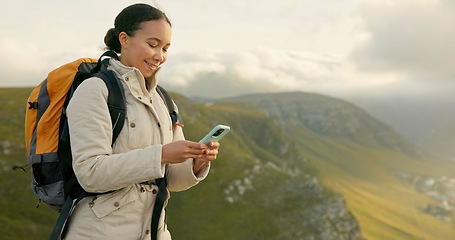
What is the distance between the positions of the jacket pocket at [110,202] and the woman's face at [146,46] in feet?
4.58

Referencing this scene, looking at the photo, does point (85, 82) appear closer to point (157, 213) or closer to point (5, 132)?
point (157, 213)

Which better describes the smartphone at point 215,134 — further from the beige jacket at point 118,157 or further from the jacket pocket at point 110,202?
the jacket pocket at point 110,202

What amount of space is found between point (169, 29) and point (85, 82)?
1.18 metres

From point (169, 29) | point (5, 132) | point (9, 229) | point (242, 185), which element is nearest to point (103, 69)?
point (169, 29)

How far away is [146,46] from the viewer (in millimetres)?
5211

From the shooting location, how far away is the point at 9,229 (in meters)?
97.8

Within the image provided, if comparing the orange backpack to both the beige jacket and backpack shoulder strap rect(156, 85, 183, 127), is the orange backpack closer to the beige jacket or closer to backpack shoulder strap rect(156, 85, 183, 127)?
the beige jacket

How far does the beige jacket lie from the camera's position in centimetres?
461

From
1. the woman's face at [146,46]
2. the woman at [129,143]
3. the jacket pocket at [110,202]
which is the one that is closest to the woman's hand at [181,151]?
the woman at [129,143]

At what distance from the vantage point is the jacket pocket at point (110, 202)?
4.90 metres

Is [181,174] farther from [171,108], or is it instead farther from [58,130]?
[58,130]

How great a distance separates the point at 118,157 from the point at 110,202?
2.12 feet

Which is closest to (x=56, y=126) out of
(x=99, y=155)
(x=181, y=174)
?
(x=99, y=155)

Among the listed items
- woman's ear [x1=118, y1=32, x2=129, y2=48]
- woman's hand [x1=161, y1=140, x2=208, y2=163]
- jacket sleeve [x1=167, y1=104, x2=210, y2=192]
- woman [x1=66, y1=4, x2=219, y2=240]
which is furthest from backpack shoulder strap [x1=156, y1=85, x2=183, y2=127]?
woman's hand [x1=161, y1=140, x2=208, y2=163]
